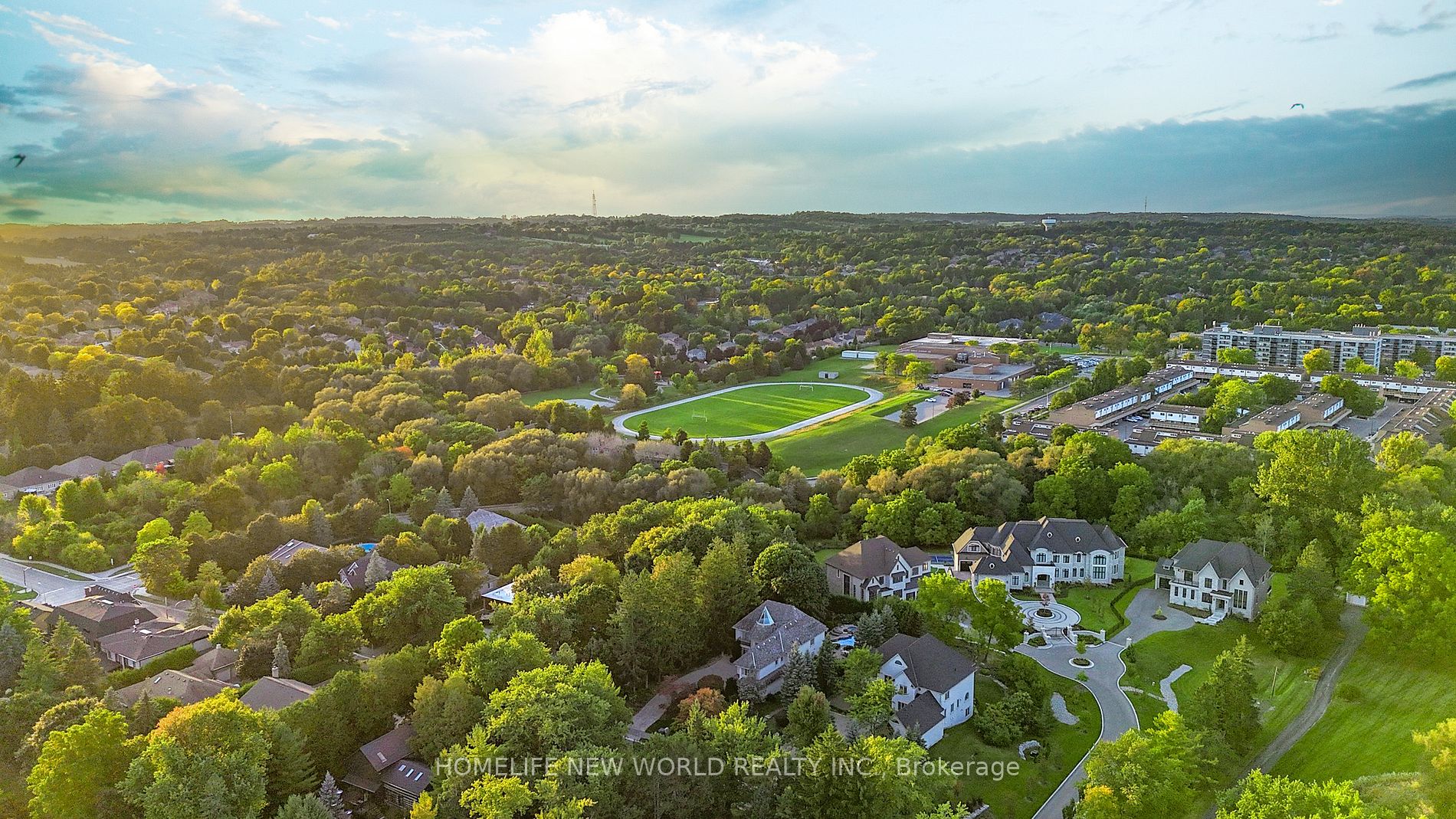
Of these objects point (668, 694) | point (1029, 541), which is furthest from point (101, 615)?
point (1029, 541)

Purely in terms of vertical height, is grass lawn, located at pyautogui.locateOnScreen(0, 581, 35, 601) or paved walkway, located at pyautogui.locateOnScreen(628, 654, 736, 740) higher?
grass lawn, located at pyautogui.locateOnScreen(0, 581, 35, 601)

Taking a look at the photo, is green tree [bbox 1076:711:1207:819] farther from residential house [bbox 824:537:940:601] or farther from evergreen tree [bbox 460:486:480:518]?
evergreen tree [bbox 460:486:480:518]

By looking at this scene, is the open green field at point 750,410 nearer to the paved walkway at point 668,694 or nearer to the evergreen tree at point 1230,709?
the paved walkway at point 668,694

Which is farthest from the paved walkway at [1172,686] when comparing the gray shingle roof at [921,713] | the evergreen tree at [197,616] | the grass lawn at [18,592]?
the grass lawn at [18,592]

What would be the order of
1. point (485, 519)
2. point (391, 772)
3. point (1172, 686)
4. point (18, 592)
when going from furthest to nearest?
point (485, 519) < point (18, 592) < point (1172, 686) < point (391, 772)

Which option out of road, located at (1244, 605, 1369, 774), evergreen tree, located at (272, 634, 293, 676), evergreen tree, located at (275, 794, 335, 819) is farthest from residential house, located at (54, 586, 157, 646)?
road, located at (1244, 605, 1369, 774)

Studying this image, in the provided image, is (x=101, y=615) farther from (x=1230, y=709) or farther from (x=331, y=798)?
(x=1230, y=709)

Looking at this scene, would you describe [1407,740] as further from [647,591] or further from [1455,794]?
→ [647,591]
